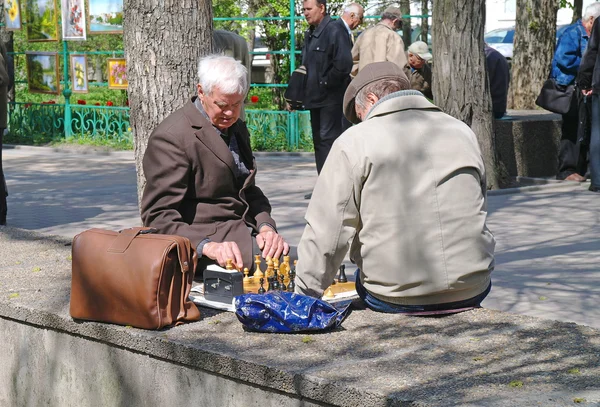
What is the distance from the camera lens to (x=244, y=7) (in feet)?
90.6

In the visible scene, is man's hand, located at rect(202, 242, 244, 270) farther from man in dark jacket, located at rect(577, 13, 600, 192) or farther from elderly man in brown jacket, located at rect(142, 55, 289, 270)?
man in dark jacket, located at rect(577, 13, 600, 192)

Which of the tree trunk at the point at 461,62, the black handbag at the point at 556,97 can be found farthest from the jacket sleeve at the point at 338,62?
the black handbag at the point at 556,97

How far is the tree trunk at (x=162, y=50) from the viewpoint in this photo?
6.02 m

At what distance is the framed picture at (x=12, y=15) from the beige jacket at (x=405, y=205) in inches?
671

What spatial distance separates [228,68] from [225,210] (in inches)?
29.4

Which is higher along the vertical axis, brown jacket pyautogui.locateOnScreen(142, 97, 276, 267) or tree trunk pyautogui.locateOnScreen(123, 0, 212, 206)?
tree trunk pyautogui.locateOnScreen(123, 0, 212, 206)

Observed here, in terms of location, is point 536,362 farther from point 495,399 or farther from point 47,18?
point 47,18

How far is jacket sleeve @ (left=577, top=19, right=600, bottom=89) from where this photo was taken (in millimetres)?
11430

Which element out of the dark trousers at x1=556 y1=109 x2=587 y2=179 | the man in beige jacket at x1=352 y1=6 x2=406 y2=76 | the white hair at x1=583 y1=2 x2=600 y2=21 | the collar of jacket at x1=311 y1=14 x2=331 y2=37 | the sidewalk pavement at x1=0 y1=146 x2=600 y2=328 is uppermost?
the white hair at x1=583 y1=2 x2=600 y2=21

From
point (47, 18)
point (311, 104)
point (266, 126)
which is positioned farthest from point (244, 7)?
point (311, 104)

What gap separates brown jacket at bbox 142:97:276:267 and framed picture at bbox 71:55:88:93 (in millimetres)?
14113

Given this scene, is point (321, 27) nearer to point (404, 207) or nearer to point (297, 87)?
point (297, 87)

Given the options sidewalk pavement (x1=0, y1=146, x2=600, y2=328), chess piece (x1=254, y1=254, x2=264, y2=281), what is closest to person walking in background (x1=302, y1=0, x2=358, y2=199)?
sidewalk pavement (x1=0, y1=146, x2=600, y2=328)

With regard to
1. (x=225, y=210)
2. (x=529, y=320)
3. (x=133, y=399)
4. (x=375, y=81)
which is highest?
(x=375, y=81)
